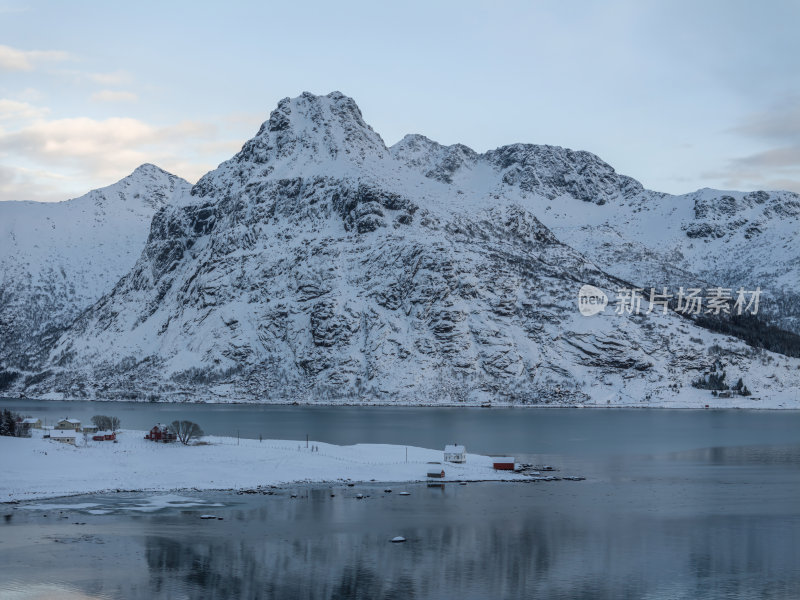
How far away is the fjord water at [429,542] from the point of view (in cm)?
5897

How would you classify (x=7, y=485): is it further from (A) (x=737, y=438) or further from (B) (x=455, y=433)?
(A) (x=737, y=438)

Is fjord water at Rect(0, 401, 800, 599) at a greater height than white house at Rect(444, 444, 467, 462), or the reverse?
white house at Rect(444, 444, 467, 462)

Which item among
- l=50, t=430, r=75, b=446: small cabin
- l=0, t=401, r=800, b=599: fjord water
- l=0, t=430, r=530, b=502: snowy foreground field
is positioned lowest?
l=0, t=401, r=800, b=599: fjord water

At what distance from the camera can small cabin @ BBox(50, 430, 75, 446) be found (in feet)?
389

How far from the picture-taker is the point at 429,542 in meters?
71.9

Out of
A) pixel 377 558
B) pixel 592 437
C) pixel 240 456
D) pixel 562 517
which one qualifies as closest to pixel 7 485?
pixel 240 456

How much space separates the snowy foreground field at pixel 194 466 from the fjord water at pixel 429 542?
5.11 meters

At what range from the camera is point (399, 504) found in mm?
89812

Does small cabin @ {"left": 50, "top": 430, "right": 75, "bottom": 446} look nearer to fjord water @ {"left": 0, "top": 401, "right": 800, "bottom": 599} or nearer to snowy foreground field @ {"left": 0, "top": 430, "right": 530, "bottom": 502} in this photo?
snowy foreground field @ {"left": 0, "top": 430, "right": 530, "bottom": 502}

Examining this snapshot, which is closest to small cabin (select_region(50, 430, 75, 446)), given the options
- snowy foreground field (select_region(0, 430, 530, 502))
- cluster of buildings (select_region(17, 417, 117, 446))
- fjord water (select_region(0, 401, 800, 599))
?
cluster of buildings (select_region(17, 417, 117, 446))

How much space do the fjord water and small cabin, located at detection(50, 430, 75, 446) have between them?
96.6 feet

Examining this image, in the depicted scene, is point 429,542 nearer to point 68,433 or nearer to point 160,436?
point 160,436

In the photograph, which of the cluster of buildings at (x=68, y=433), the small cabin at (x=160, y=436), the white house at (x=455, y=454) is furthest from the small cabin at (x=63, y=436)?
the white house at (x=455, y=454)

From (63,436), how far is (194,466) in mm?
23060
